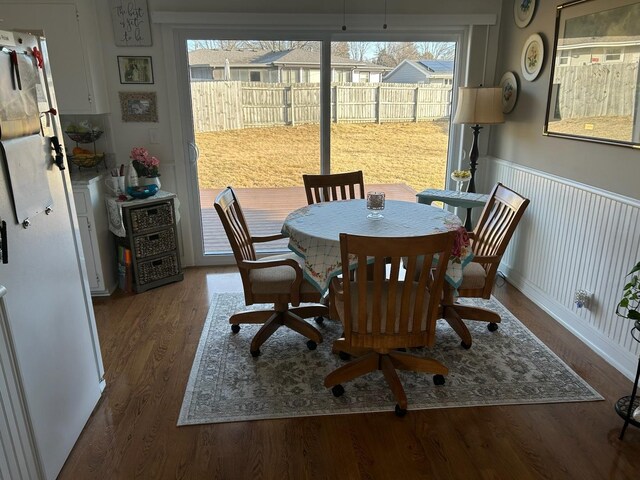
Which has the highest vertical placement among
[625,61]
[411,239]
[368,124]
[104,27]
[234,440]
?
[104,27]

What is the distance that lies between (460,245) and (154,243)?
2.41 meters

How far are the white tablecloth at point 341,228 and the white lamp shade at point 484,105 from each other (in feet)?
3.66

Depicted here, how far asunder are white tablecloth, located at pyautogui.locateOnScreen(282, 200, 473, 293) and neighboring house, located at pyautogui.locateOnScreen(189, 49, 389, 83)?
1537 millimetres

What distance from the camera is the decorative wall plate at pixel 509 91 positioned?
12.0ft

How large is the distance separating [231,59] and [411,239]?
2.72 m

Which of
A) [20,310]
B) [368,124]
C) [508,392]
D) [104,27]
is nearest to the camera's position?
[20,310]

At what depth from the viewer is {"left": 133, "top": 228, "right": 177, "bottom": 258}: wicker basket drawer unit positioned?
11.8 ft

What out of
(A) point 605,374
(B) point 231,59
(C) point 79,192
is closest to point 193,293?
(C) point 79,192

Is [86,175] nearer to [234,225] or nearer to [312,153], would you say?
[234,225]

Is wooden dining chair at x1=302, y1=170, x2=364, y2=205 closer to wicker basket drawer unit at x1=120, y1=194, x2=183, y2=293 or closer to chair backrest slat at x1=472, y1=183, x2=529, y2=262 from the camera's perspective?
chair backrest slat at x1=472, y1=183, x2=529, y2=262

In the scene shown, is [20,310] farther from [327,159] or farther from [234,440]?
[327,159]

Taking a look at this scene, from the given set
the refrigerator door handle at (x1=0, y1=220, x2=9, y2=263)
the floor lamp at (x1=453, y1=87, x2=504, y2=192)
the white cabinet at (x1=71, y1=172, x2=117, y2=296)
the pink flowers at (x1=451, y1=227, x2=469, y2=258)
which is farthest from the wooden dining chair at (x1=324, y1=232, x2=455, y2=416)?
the white cabinet at (x1=71, y1=172, x2=117, y2=296)

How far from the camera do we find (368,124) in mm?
4184

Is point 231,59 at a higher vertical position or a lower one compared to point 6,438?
higher
